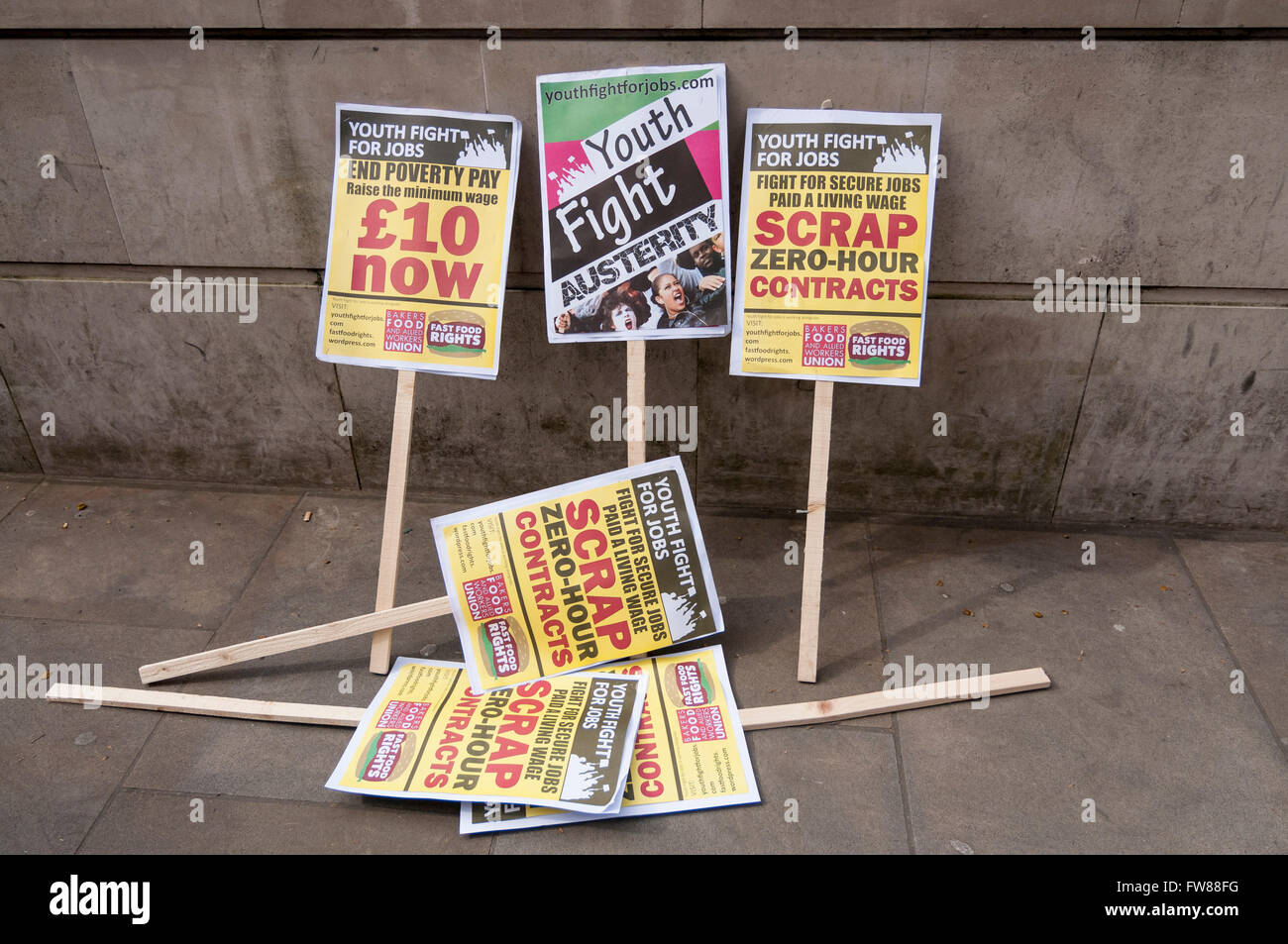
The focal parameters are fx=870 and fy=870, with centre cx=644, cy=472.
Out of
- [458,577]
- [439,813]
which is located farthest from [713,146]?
[439,813]

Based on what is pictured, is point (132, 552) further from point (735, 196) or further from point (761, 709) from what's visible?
point (735, 196)

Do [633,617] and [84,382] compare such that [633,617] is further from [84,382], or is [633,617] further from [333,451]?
[84,382]

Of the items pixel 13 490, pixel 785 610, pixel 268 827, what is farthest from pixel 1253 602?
pixel 13 490

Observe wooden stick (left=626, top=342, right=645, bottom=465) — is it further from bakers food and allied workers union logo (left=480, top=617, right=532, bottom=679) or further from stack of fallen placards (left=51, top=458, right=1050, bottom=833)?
bakers food and allied workers union logo (left=480, top=617, right=532, bottom=679)

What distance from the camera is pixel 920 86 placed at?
10.6 feet

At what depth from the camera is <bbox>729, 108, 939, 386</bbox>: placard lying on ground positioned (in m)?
3.07

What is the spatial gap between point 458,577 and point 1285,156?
3429mm

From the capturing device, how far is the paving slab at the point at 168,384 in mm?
3965

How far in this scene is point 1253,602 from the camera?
11.8 ft

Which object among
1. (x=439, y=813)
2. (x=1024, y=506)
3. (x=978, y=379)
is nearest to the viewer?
(x=439, y=813)

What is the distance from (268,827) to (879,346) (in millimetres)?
2577

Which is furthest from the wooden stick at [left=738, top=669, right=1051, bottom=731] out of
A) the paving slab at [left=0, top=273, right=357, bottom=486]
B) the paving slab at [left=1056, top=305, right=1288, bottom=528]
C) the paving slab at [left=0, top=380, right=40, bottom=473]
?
the paving slab at [left=0, top=380, right=40, bottom=473]

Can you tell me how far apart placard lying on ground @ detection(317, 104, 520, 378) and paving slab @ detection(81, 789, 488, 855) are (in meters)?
1.53
